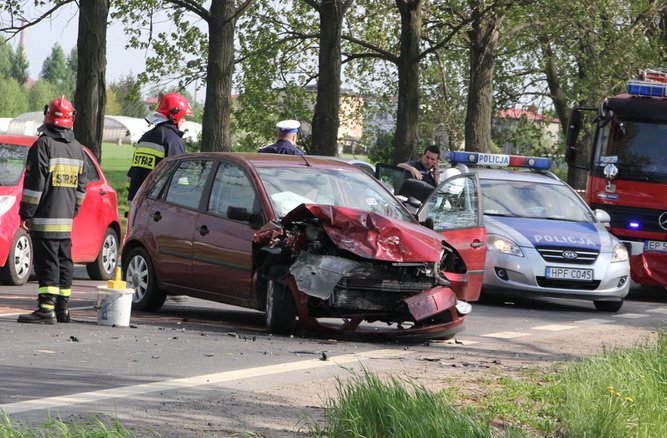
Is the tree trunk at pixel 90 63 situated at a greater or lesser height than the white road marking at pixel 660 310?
greater

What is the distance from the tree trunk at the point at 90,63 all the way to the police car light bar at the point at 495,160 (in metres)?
6.17

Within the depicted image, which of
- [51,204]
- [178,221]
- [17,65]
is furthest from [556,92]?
[17,65]

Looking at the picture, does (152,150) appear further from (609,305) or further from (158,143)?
(609,305)

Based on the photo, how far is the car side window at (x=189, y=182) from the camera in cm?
1255

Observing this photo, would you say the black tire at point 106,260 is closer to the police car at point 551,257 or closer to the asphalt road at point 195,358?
the asphalt road at point 195,358

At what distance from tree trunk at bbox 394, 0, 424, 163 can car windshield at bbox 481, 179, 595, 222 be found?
1308cm

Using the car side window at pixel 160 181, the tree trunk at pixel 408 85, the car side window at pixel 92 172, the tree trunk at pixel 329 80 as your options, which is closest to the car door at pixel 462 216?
the car side window at pixel 160 181

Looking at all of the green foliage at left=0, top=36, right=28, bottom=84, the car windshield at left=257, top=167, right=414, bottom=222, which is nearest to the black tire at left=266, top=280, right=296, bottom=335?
the car windshield at left=257, top=167, right=414, bottom=222

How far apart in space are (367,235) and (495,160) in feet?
28.2

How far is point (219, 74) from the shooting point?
75.0ft

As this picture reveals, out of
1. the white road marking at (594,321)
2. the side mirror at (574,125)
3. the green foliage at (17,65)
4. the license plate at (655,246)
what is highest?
the green foliage at (17,65)

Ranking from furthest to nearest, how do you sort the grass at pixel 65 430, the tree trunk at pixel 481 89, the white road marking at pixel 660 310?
1. the tree trunk at pixel 481 89
2. the white road marking at pixel 660 310
3. the grass at pixel 65 430

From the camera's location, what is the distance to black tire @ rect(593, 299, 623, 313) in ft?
53.6

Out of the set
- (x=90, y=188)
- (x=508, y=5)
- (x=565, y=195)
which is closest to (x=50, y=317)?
(x=90, y=188)
